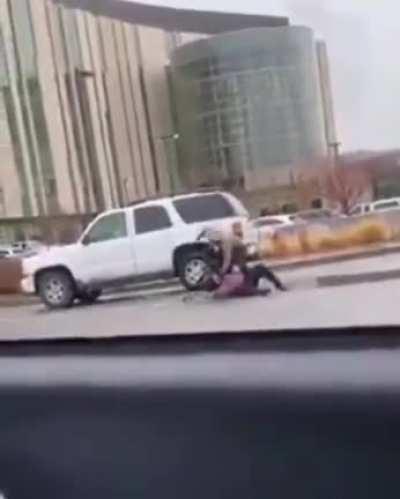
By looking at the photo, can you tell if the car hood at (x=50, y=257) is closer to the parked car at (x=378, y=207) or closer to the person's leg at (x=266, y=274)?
the person's leg at (x=266, y=274)

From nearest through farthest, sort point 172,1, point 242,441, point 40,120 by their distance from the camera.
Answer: point 242,441, point 172,1, point 40,120

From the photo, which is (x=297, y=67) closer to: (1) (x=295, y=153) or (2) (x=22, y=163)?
(1) (x=295, y=153)

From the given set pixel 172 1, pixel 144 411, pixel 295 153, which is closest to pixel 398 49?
pixel 295 153

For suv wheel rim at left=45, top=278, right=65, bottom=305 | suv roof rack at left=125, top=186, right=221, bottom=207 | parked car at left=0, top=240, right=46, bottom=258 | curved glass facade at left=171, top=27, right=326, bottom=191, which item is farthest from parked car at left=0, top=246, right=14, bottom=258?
curved glass facade at left=171, top=27, right=326, bottom=191

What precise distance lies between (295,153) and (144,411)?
0.53 m

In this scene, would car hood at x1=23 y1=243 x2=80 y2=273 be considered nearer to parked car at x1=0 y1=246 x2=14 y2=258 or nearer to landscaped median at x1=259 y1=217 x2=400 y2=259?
parked car at x1=0 y1=246 x2=14 y2=258

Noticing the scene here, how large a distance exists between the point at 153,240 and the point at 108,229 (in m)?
0.12

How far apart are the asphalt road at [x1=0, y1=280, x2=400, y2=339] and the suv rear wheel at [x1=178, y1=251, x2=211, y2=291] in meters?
0.02

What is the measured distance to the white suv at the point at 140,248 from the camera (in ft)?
5.12

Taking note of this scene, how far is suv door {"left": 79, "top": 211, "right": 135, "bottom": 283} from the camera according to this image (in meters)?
1.62

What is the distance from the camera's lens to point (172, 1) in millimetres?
1624

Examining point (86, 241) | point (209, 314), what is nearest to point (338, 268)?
point (209, 314)

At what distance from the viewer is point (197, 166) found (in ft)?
5.24

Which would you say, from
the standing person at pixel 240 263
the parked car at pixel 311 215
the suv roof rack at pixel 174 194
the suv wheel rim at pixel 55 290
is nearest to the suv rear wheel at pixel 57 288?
the suv wheel rim at pixel 55 290
